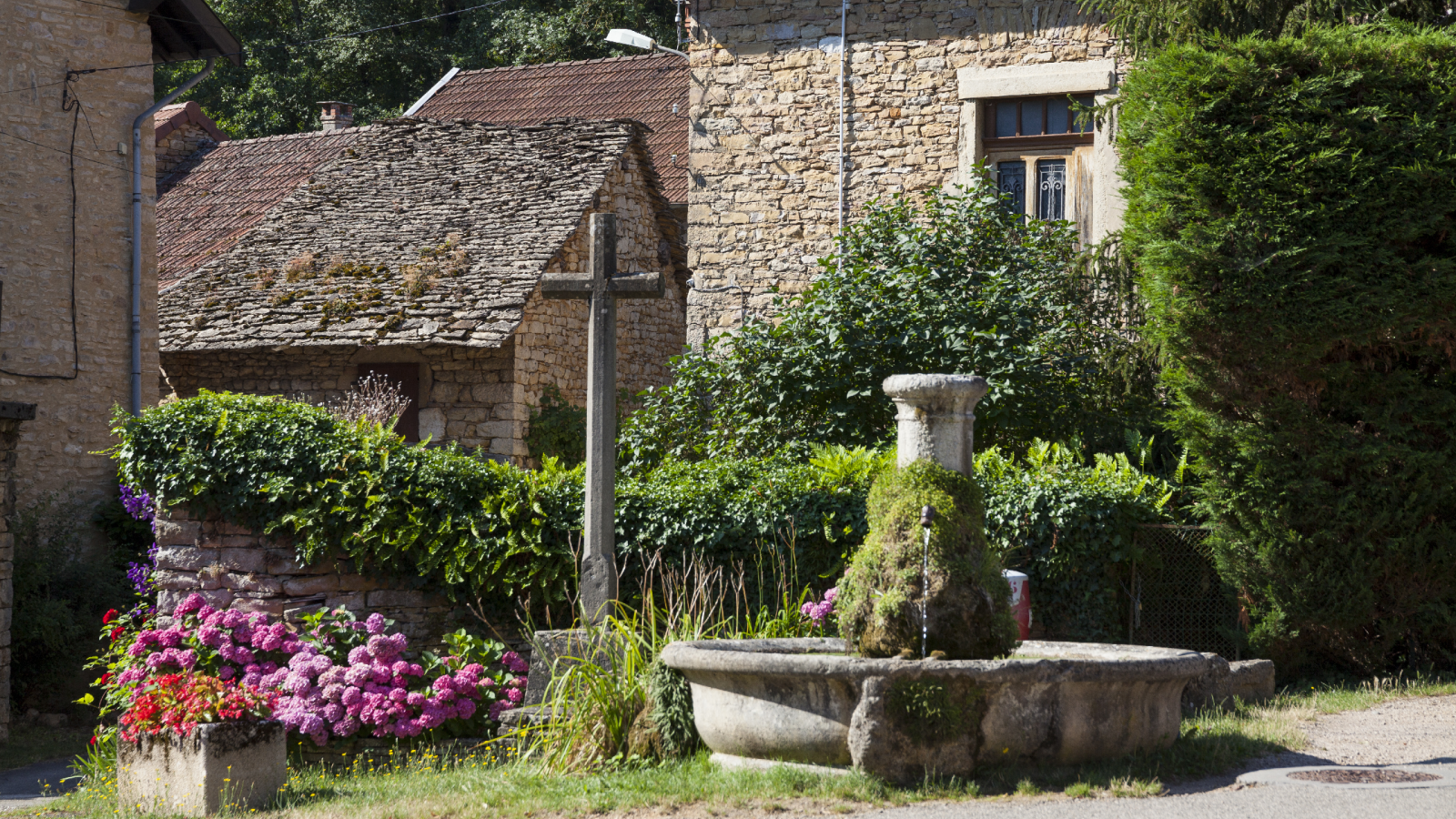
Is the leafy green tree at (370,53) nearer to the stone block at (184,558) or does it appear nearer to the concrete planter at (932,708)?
the stone block at (184,558)

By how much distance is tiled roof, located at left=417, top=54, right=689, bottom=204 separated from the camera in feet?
64.6

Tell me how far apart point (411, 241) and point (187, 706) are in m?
9.81

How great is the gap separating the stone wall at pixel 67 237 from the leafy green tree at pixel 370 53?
12626 millimetres

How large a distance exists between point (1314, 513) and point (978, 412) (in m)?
2.81

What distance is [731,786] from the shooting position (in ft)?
16.1

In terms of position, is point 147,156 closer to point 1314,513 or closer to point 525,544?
point 525,544

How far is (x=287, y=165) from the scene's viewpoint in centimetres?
1978

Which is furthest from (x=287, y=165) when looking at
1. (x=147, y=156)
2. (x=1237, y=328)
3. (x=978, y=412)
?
(x=1237, y=328)

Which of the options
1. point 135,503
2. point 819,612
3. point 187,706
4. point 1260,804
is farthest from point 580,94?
point 1260,804

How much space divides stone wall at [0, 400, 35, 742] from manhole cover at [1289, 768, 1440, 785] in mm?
9437

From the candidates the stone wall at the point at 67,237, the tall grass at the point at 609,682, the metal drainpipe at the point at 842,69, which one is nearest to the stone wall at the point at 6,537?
the stone wall at the point at 67,237

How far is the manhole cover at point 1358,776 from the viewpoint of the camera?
485 centimetres

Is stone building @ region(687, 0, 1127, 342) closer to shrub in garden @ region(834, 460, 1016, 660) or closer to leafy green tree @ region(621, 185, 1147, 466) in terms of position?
leafy green tree @ region(621, 185, 1147, 466)

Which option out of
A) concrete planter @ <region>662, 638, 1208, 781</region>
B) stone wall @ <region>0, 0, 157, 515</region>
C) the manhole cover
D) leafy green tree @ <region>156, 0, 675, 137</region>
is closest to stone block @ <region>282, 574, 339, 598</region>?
stone wall @ <region>0, 0, 157, 515</region>
